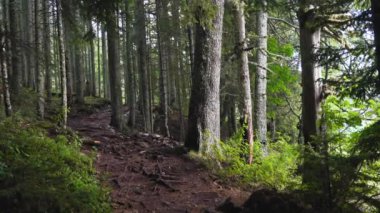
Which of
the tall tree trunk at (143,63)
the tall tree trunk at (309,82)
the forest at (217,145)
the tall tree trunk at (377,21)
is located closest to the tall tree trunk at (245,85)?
the forest at (217,145)

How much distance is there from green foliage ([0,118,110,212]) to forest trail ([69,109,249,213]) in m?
0.59

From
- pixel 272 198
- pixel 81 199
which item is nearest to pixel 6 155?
pixel 81 199

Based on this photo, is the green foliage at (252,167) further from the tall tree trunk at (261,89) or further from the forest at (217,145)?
the tall tree trunk at (261,89)

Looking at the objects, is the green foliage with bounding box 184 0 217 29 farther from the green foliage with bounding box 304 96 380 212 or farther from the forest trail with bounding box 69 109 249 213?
the green foliage with bounding box 304 96 380 212

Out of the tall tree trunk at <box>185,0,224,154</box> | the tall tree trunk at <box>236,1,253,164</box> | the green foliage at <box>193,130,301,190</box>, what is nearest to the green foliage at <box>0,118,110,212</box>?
the tall tree trunk at <box>185,0,224,154</box>

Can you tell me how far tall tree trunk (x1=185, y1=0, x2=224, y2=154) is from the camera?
9.01 meters

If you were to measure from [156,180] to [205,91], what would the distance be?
246 centimetres

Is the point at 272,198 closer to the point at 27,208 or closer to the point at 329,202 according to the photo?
the point at 329,202

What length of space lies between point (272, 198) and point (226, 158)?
3402 millimetres

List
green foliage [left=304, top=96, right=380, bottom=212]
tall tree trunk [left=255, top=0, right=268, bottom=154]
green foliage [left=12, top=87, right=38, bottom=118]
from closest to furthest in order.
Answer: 1. green foliage [left=304, top=96, right=380, bottom=212]
2. tall tree trunk [left=255, top=0, right=268, bottom=154]
3. green foliage [left=12, top=87, right=38, bottom=118]

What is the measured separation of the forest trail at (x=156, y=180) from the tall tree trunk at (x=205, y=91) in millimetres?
632

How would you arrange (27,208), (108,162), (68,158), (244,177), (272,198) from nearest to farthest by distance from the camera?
(27,208) < (272,198) < (68,158) < (244,177) < (108,162)

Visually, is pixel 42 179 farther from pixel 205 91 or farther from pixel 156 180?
pixel 205 91

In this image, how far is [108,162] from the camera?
898 cm
